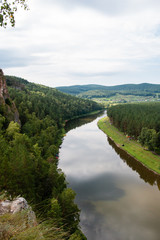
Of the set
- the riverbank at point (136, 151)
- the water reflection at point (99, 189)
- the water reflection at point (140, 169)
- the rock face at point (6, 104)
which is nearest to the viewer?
the water reflection at point (99, 189)

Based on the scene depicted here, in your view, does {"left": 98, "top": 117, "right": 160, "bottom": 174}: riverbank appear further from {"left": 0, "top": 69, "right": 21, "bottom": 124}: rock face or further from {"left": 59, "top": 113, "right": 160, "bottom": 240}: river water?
{"left": 0, "top": 69, "right": 21, "bottom": 124}: rock face

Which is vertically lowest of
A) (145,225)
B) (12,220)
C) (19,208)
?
(145,225)

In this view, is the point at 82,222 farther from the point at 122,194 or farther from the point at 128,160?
the point at 128,160

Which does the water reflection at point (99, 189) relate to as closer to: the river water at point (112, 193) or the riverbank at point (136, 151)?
the river water at point (112, 193)

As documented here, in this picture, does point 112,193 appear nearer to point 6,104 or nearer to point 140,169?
point 140,169

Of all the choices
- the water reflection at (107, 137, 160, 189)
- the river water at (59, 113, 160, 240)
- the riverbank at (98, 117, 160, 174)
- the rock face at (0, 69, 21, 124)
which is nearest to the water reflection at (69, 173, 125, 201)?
the river water at (59, 113, 160, 240)

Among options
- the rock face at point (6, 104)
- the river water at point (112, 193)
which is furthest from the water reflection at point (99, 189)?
the rock face at point (6, 104)

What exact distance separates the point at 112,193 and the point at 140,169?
20.7m

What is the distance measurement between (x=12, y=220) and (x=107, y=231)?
111ft

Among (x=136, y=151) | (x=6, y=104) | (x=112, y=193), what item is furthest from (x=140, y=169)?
(x=6, y=104)

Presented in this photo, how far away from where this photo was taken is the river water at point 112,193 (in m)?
35.3

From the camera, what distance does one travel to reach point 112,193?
156ft

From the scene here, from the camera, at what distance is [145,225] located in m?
36.5

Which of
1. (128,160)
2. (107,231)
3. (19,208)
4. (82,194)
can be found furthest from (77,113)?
(19,208)
